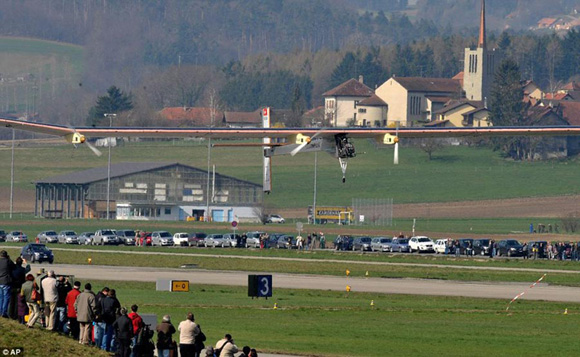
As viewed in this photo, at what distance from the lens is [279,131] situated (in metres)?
60.3

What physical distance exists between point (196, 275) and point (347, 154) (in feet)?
39.8

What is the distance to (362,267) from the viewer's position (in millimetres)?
74812

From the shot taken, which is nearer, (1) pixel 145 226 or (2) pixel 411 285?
(2) pixel 411 285

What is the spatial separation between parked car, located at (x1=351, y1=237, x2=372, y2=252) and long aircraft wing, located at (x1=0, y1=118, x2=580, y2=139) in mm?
32456

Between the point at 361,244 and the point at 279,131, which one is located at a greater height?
the point at 279,131

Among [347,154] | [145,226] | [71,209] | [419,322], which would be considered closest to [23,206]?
[71,209]

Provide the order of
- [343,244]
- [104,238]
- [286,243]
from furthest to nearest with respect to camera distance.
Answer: [104,238] < [286,243] < [343,244]

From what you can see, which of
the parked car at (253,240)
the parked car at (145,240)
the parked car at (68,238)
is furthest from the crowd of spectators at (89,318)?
the parked car at (68,238)

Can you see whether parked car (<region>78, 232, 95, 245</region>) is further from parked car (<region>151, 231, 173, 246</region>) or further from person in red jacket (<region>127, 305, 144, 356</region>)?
person in red jacket (<region>127, 305, 144, 356</region>)

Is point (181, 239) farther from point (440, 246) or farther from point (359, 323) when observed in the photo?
point (359, 323)

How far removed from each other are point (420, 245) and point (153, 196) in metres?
49.9

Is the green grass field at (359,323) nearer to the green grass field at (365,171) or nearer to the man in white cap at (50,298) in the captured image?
the man in white cap at (50,298)

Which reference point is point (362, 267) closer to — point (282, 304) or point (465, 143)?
point (282, 304)

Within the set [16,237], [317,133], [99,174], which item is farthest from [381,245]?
[99,174]
